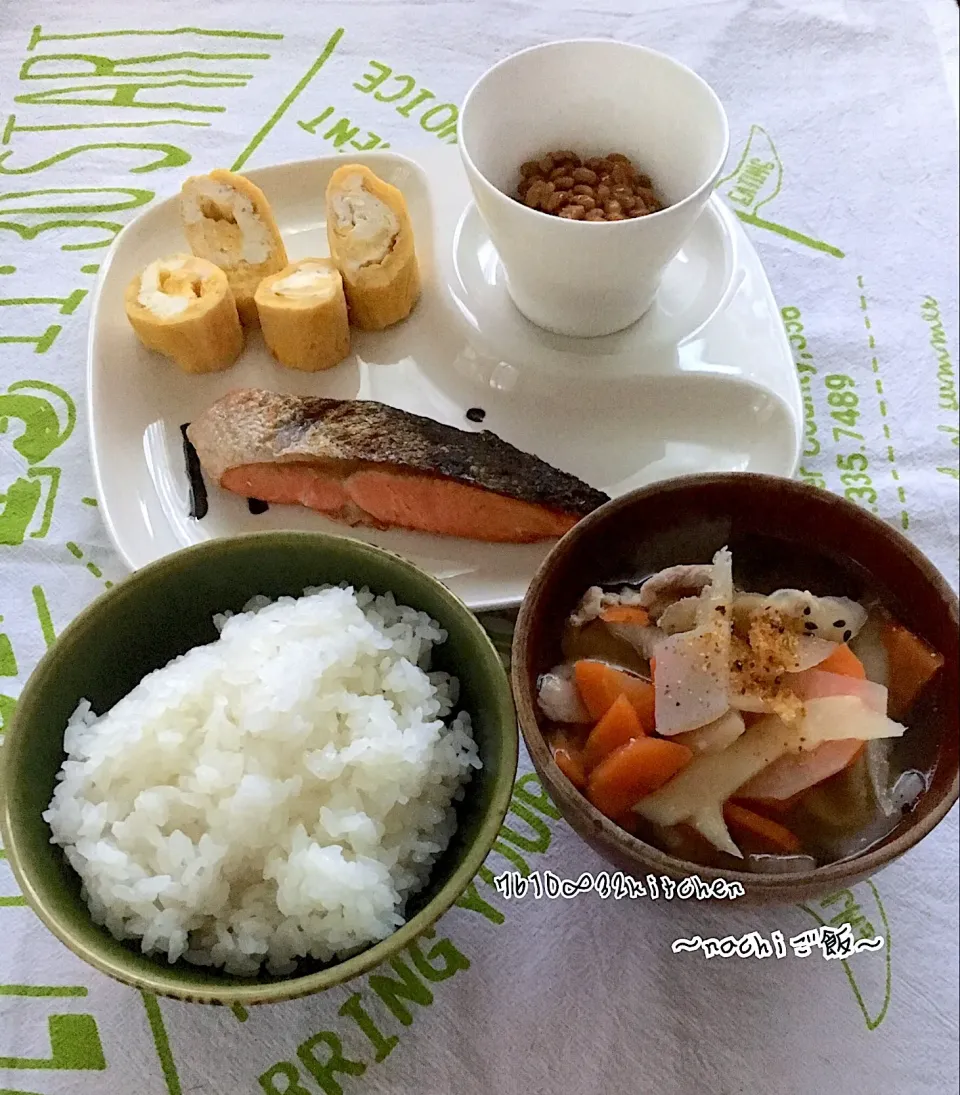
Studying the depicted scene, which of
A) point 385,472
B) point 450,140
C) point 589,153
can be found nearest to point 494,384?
point 385,472

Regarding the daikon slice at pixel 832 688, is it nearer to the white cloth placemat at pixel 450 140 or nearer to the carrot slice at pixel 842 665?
the carrot slice at pixel 842 665

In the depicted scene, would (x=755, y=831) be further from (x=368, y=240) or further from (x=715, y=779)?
(x=368, y=240)

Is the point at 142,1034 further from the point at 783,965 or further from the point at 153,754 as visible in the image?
the point at 783,965

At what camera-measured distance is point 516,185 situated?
1.21 m

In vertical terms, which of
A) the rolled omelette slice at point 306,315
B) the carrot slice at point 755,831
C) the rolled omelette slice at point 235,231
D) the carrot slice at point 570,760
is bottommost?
the carrot slice at point 755,831

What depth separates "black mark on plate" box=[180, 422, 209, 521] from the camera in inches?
41.8

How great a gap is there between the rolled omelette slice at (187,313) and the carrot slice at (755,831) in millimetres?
764

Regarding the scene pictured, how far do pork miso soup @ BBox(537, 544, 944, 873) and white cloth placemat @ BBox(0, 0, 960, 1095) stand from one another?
0.11 meters

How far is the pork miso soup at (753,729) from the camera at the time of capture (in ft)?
2.46

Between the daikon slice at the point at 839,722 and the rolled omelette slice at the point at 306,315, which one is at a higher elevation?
the rolled omelette slice at the point at 306,315

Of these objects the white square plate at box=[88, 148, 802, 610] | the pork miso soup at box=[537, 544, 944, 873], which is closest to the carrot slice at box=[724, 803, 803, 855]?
the pork miso soup at box=[537, 544, 944, 873]

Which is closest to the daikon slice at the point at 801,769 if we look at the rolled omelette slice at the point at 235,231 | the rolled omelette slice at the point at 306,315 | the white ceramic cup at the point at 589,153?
the white ceramic cup at the point at 589,153

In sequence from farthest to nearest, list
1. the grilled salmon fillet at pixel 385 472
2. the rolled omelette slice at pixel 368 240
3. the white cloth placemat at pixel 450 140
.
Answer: the rolled omelette slice at pixel 368 240 → the grilled salmon fillet at pixel 385 472 → the white cloth placemat at pixel 450 140

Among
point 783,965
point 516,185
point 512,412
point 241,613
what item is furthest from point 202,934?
point 516,185
